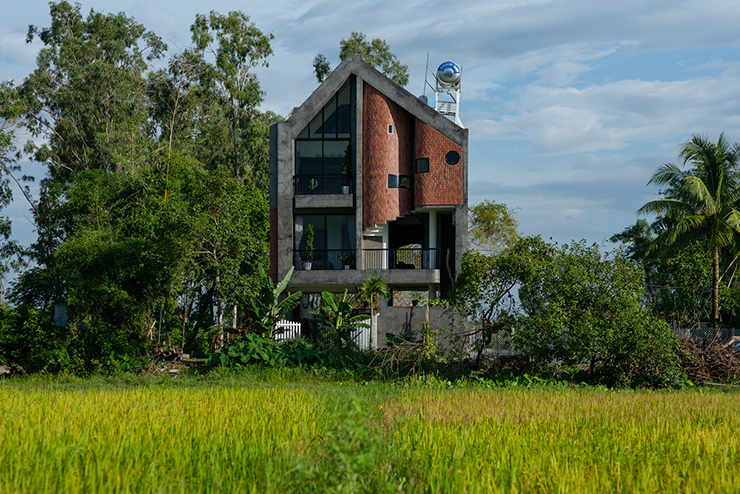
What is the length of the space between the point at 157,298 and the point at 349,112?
11856 mm

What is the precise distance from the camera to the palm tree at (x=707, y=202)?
27047 millimetres

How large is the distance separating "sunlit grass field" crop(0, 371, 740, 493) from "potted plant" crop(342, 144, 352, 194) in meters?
15.4

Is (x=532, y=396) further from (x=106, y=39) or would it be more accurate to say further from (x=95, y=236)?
(x=106, y=39)

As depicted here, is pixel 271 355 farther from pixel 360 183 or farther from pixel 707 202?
pixel 707 202

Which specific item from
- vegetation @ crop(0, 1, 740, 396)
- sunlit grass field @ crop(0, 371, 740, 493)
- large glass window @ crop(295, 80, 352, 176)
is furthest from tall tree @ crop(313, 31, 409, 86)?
sunlit grass field @ crop(0, 371, 740, 493)

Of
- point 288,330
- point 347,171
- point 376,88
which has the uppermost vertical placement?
point 376,88

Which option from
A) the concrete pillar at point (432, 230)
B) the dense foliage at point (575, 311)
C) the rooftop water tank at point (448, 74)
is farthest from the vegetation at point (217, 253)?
the rooftop water tank at point (448, 74)

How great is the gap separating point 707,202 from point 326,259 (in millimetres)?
17144

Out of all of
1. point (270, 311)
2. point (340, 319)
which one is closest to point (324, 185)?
point (340, 319)

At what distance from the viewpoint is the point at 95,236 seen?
21781 millimetres

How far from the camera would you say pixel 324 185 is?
87.0ft

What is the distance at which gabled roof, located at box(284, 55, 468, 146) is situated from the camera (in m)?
26.1

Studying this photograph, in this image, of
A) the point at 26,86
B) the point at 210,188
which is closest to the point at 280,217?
the point at 210,188

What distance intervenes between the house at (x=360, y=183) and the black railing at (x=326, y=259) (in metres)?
0.04
